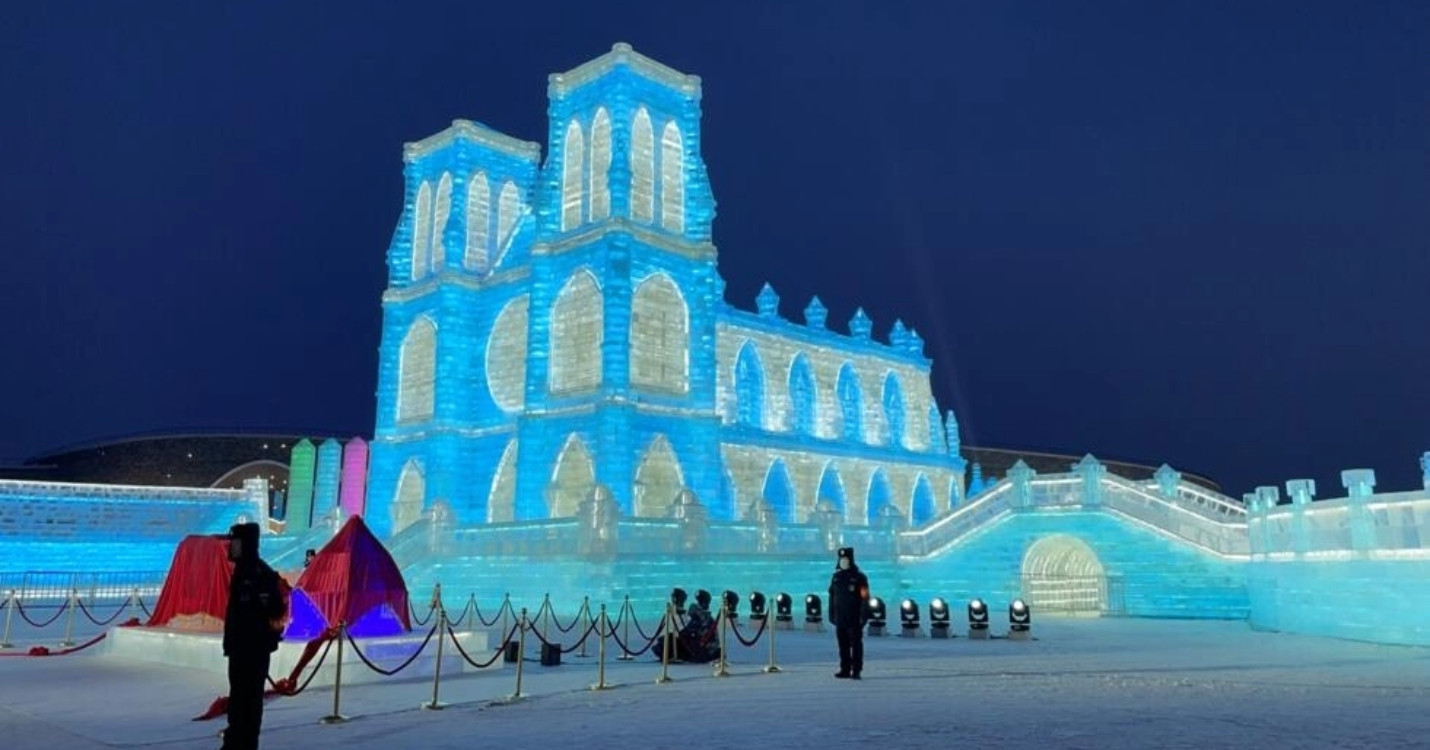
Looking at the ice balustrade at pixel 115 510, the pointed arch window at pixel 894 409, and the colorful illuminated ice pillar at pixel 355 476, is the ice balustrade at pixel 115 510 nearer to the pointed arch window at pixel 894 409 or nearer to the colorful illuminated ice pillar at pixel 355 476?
the colorful illuminated ice pillar at pixel 355 476

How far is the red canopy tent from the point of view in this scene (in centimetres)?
Answer: 1257

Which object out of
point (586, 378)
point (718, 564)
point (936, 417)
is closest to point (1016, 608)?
point (718, 564)

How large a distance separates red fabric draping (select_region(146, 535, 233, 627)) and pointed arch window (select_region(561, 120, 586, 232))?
1930 cm

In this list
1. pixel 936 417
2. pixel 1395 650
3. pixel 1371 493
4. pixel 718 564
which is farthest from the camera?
pixel 936 417

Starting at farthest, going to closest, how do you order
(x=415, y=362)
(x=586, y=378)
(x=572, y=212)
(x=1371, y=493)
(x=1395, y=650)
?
(x=415, y=362)
(x=572, y=212)
(x=586, y=378)
(x=1371, y=493)
(x=1395, y=650)

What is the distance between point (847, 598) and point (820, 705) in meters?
2.62

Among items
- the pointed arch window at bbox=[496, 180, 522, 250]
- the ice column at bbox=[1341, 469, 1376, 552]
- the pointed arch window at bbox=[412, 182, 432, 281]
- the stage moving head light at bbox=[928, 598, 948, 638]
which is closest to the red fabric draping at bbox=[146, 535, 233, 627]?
the stage moving head light at bbox=[928, 598, 948, 638]

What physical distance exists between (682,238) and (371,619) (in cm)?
2132

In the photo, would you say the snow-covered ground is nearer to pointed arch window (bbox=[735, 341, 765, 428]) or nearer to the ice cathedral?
the ice cathedral

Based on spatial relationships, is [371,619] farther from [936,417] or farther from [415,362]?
[936,417]

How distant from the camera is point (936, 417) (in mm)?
47844

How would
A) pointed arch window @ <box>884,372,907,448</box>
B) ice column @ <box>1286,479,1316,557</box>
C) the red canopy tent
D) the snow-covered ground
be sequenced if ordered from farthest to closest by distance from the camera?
pointed arch window @ <box>884,372,907,448</box>, ice column @ <box>1286,479,1316,557</box>, the red canopy tent, the snow-covered ground

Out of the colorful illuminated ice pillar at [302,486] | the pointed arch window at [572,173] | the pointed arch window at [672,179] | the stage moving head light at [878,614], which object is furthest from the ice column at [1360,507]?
the colorful illuminated ice pillar at [302,486]

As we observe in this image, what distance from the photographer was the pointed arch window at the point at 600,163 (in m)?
31.8
